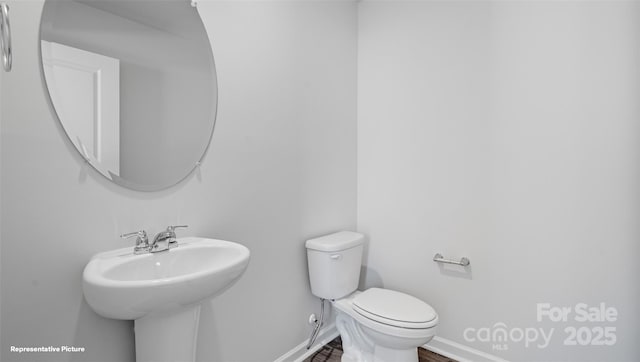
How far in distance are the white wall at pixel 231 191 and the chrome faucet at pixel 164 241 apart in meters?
0.06

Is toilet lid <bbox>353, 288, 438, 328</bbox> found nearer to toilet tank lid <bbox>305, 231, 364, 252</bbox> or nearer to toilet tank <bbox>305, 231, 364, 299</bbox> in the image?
toilet tank <bbox>305, 231, 364, 299</bbox>

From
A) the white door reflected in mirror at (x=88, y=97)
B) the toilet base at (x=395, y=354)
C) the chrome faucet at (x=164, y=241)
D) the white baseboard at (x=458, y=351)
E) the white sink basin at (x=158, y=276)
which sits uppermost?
the white door reflected in mirror at (x=88, y=97)

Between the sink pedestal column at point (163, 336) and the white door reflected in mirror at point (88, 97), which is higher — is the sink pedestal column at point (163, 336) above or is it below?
below

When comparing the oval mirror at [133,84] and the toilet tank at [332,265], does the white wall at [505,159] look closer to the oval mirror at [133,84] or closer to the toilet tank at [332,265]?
the toilet tank at [332,265]

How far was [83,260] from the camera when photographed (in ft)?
3.18

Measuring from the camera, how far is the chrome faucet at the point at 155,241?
3.43ft

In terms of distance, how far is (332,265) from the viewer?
1698 mm

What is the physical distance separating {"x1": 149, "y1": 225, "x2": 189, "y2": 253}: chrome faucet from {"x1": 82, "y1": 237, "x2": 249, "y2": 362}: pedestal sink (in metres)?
0.03

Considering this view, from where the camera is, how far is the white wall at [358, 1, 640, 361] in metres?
1.38

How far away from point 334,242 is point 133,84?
4.01 ft

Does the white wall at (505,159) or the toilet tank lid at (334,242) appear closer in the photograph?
the white wall at (505,159)

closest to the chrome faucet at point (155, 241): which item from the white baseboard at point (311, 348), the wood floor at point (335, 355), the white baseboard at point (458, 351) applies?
the white baseboard at point (311, 348)

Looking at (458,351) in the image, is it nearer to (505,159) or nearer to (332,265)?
(332,265)

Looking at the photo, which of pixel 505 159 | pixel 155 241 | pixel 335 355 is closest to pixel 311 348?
pixel 335 355
